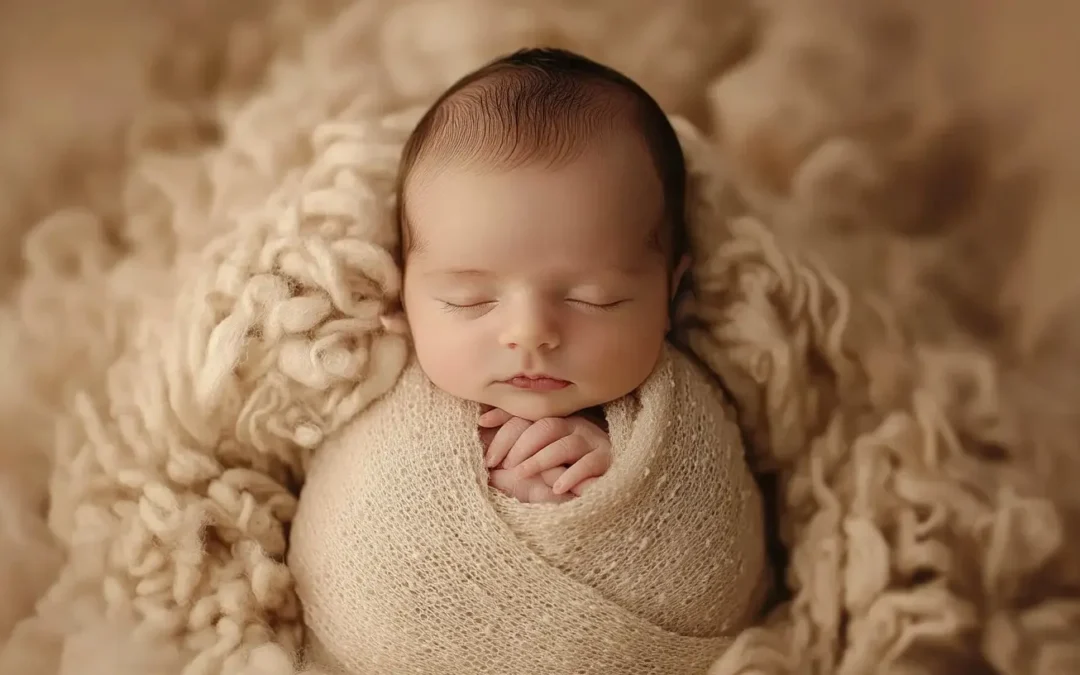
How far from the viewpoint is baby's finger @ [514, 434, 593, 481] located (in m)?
0.81

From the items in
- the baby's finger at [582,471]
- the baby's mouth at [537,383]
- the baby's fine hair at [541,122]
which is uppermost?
the baby's fine hair at [541,122]

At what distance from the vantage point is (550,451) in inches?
32.0

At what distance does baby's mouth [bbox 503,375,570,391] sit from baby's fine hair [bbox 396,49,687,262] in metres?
0.16

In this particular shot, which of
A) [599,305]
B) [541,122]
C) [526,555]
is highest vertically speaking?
[541,122]

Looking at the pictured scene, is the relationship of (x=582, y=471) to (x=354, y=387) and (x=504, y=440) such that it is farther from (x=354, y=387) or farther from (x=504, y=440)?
(x=354, y=387)

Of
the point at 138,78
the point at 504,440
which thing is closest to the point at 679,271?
the point at 504,440

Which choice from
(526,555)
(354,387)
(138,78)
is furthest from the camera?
(138,78)

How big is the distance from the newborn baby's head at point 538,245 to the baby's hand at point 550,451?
0.5 inches

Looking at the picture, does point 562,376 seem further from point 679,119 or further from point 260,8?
point 260,8

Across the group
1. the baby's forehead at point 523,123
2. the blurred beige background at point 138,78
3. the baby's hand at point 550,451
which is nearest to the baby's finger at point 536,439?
the baby's hand at point 550,451

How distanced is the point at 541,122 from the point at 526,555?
361 millimetres

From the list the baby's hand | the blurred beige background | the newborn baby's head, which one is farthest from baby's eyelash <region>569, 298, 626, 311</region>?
the blurred beige background

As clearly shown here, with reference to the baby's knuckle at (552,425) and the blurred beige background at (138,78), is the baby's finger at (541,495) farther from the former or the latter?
the blurred beige background at (138,78)

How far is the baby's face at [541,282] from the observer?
80cm
